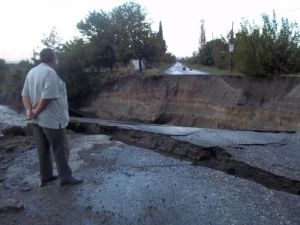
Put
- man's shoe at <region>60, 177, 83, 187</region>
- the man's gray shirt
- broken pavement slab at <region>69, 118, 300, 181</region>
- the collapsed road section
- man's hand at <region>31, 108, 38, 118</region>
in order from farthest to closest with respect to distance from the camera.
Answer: broken pavement slab at <region>69, 118, 300, 181</region>
the collapsed road section
man's shoe at <region>60, 177, 83, 187</region>
man's hand at <region>31, 108, 38, 118</region>
the man's gray shirt

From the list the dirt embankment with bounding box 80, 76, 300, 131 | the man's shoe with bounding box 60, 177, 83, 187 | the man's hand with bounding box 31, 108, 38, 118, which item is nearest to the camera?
the man's hand with bounding box 31, 108, 38, 118

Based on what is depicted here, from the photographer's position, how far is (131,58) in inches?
1214

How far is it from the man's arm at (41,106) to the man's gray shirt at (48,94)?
0.04 meters

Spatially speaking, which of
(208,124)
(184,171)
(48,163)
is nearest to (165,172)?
(184,171)

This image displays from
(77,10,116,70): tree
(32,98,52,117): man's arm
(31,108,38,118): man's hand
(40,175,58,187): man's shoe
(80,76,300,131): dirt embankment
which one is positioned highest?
(77,10,116,70): tree

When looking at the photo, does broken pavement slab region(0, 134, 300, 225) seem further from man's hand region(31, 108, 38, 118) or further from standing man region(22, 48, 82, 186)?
man's hand region(31, 108, 38, 118)

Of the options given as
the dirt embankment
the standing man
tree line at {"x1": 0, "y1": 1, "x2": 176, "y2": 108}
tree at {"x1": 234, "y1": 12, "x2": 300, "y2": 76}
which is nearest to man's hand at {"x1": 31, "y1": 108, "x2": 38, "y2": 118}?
the standing man

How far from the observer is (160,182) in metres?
5.73

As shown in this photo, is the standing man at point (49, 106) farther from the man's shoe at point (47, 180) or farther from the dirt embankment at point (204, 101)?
the dirt embankment at point (204, 101)

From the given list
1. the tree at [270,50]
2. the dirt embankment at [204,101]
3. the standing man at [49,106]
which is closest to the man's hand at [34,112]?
the standing man at [49,106]

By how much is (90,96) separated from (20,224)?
87.6ft

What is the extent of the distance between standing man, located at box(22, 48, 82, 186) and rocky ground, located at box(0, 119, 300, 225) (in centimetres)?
54

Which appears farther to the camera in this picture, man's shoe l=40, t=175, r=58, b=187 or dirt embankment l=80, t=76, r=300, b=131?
dirt embankment l=80, t=76, r=300, b=131

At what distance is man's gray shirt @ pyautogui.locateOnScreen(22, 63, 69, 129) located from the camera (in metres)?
5.17
